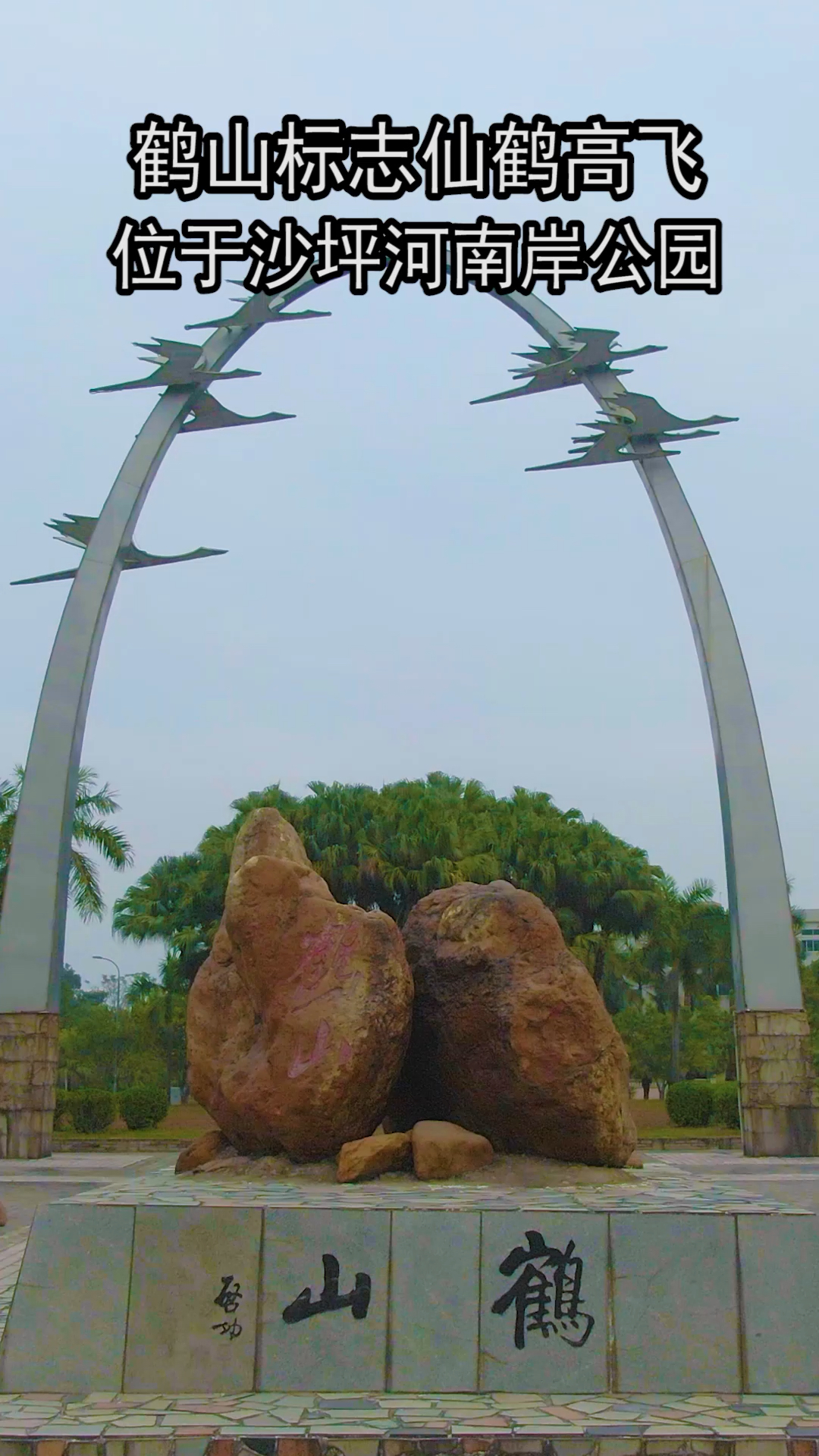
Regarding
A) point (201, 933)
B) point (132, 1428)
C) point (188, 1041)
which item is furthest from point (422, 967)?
point (201, 933)

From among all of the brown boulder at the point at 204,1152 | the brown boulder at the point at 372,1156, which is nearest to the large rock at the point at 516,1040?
the brown boulder at the point at 372,1156

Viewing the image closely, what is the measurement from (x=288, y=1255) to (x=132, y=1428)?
0.99 metres

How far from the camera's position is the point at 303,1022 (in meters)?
7.62

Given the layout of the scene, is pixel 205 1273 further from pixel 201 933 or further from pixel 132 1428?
pixel 201 933

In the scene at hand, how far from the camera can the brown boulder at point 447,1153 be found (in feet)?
24.5

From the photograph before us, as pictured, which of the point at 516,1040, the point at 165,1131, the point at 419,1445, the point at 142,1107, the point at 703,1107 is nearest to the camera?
the point at 419,1445

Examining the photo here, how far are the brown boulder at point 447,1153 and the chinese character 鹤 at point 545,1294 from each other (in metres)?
1.54

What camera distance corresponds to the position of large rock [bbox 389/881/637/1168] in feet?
24.9

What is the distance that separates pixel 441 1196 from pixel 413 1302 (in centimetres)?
84

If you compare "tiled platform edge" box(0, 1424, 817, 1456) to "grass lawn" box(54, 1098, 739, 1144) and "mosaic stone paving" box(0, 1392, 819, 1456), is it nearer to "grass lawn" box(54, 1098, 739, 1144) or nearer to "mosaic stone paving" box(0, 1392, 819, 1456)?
"mosaic stone paving" box(0, 1392, 819, 1456)

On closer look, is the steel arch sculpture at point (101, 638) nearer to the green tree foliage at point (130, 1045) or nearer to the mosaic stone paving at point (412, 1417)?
the mosaic stone paving at point (412, 1417)

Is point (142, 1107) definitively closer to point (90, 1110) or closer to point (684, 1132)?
point (90, 1110)

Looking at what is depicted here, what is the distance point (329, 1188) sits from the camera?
23.4 feet

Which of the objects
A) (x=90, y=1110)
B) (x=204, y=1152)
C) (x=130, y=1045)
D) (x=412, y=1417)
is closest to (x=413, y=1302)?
(x=412, y=1417)
